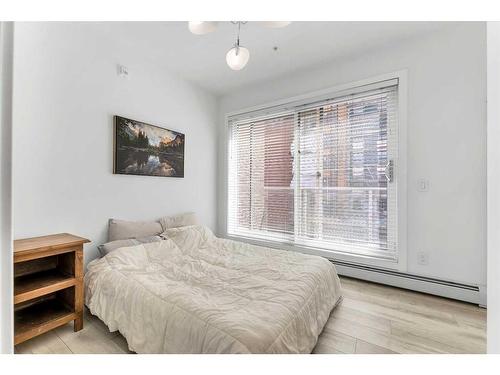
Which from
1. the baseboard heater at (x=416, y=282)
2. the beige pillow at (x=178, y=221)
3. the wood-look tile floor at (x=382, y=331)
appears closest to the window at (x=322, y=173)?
the baseboard heater at (x=416, y=282)

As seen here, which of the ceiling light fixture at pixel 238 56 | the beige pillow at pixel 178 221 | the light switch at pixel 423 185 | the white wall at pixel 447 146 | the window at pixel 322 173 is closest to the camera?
the ceiling light fixture at pixel 238 56

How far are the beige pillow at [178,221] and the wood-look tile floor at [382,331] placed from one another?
1060 millimetres

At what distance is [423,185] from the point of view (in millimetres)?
2176

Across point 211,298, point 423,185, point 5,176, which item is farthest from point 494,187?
point 423,185

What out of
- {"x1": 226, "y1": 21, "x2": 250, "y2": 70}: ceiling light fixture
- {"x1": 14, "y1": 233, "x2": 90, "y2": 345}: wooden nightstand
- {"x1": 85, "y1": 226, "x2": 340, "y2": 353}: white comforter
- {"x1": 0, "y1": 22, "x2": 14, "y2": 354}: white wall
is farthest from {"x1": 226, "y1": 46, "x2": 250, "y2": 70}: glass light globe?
{"x1": 14, "y1": 233, "x2": 90, "y2": 345}: wooden nightstand

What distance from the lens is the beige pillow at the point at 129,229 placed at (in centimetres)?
Result: 217

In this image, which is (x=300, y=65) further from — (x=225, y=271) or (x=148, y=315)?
(x=148, y=315)

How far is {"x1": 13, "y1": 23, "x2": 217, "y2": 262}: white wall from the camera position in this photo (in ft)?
5.63

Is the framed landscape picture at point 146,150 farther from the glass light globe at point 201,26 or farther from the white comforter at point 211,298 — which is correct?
the glass light globe at point 201,26

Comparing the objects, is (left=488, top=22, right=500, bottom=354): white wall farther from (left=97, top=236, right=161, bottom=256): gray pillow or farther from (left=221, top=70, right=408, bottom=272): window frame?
(left=97, top=236, right=161, bottom=256): gray pillow

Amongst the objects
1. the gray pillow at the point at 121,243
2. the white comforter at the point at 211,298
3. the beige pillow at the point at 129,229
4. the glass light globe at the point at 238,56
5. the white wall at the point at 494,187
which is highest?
the glass light globe at the point at 238,56

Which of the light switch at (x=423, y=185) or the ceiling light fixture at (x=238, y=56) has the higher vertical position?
the ceiling light fixture at (x=238, y=56)

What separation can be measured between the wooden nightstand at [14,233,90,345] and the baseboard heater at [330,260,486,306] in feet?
8.32
